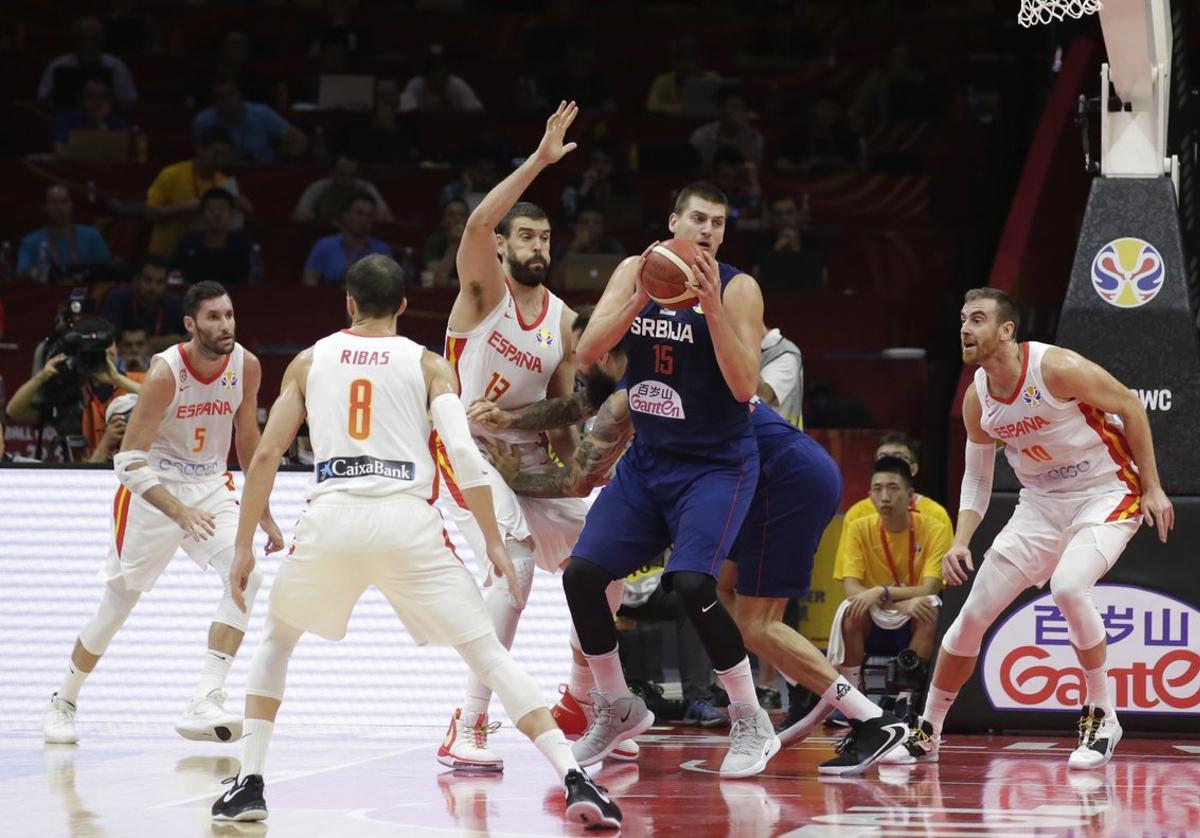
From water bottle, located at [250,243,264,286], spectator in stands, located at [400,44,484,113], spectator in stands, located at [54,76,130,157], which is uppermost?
spectator in stands, located at [400,44,484,113]

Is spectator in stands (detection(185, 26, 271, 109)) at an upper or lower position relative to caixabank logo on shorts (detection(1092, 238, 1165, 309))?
upper

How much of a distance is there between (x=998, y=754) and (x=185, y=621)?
168 inches

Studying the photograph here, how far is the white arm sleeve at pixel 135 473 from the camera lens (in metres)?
7.96

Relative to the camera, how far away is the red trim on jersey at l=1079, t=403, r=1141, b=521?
7469mm

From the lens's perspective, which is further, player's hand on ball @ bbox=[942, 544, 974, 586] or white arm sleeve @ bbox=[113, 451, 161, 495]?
white arm sleeve @ bbox=[113, 451, 161, 495]

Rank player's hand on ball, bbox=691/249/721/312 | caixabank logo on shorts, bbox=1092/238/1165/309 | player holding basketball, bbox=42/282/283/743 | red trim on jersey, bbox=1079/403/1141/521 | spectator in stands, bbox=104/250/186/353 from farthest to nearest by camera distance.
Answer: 1. spectator in stands, bbox=104/250/186/353
2. caixabank logo on shorts, bbox=1092/238/1165/309
3. player holding basketball, bbox=42/282/283/743
4. red trim on jersey, bbox=1079/403/1141/521
5. player's hand on ball, bbox=691/249/721/312

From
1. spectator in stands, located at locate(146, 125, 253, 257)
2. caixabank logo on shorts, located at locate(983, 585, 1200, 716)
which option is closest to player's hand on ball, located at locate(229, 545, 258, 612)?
caixabank logo on shorts, located at locate(983, 585, 1200, 716)

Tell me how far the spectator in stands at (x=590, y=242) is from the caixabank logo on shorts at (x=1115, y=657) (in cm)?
513

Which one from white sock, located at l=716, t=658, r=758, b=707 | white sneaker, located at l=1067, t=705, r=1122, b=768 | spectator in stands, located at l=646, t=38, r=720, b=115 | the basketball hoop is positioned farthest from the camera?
spectator in stands, located at l=646, t=38, r=720, b=115

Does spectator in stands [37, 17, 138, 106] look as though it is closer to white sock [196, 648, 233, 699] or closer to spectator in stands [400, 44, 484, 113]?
spectator in stands [400, 44, 484, 113]

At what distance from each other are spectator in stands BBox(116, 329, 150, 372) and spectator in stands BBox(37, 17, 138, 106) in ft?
16.3

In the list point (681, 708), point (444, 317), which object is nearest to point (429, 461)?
point (681, 708)

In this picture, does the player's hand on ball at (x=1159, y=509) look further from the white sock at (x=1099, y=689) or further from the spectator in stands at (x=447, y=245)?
the spectator in stands at (x=447, y=245)

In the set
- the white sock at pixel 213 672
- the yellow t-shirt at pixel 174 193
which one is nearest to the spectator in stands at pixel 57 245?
the yellow t-shirt at pixel 174 193
